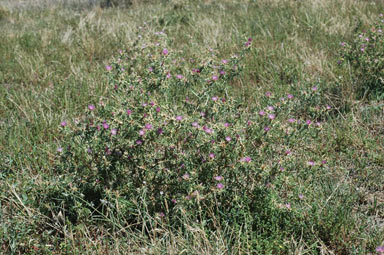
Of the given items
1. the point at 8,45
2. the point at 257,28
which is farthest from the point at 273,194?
→ the point at 8,45

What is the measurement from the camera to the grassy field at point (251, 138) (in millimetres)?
2094

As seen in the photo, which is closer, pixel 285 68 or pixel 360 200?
pixel 360 200

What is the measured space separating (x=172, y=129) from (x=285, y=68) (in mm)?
2210

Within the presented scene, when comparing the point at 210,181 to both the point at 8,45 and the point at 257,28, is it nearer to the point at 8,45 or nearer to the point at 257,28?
the point at 257,28

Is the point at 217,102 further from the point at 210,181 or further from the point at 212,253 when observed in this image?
the point at 212,253

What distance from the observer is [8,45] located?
208 inches

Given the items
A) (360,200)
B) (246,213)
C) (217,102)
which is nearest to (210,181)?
(246,213)

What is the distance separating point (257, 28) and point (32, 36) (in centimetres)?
332

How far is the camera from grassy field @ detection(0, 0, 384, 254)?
2094mm

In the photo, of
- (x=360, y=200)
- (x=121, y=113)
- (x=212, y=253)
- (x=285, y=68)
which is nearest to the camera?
(x=212, y=253)

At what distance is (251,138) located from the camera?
226 centimetres

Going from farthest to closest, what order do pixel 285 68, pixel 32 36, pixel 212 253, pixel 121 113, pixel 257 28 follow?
1. pixel 32 36
2. pixel 257 28
3. pixel 285 68
4. pixel 121 113
5. pixel 212 253

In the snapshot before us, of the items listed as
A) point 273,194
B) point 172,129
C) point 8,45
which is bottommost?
point 8,45

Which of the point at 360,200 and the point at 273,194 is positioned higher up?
the point at 273,194
